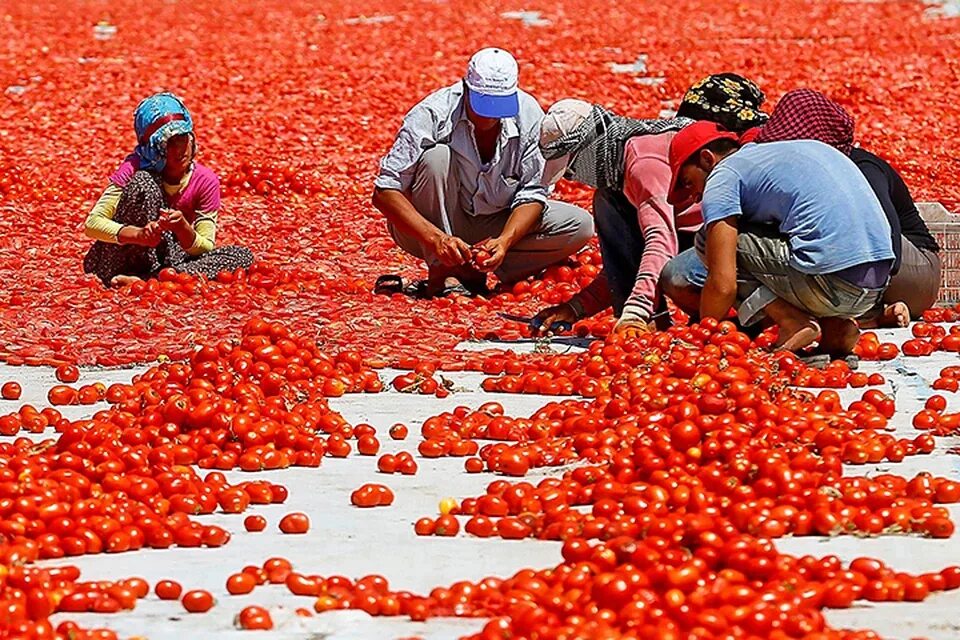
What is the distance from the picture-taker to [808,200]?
6.15 metres

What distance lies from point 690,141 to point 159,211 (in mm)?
3233

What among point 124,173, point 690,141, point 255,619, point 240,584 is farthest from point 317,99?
point 255,619

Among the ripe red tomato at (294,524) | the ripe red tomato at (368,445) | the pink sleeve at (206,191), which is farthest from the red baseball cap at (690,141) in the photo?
the pink sleeve at (206,191)

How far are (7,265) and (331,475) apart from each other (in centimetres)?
475

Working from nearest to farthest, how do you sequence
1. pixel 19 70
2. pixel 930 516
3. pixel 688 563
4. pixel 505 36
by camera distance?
pixel 688 563
pixel 930 516
pixel 19 70
pixel 505 36

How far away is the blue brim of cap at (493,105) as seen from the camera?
7.79 m

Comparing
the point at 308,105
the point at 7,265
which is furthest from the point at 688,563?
the point at 308,105

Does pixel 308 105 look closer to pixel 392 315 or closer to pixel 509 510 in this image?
pixel 392 315

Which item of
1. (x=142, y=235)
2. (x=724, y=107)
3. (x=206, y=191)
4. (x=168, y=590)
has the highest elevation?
(x=724, y=107)

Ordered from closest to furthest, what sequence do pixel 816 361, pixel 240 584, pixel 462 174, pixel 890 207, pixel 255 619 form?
pixel 255 619 → pixel 240 584 → pixel 816 361 → pixel 890 207 → pixel 462 174

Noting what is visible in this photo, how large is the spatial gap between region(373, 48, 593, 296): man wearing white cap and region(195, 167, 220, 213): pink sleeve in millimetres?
1039

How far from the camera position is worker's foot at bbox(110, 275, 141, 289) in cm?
847

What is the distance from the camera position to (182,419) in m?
5.32

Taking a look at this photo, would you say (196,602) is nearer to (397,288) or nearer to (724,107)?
(724,107)
